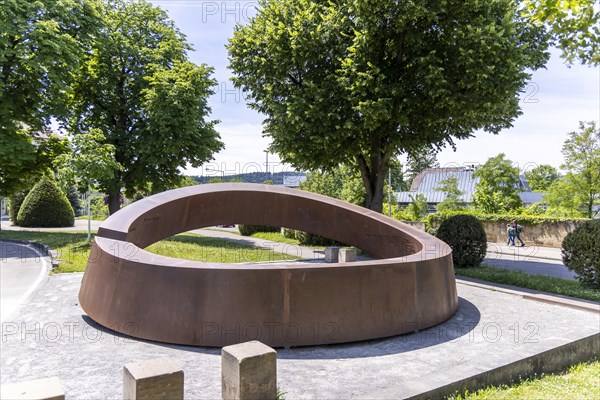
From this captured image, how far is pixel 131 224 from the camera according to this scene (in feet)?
24.7

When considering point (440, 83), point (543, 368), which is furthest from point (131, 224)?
point (440, 83)

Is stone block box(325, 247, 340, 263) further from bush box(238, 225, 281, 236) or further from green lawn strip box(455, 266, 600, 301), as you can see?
bush box(238, 225, 281, 236)

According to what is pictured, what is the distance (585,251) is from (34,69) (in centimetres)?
2294

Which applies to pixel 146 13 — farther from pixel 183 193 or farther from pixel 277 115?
pixel 183 193

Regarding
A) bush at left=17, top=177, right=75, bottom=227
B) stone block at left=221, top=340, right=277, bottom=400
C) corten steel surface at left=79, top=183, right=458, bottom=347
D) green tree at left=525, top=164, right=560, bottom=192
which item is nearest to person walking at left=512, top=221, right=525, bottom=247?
corten steel surface at left=79, top=183, right=458, bottom=347

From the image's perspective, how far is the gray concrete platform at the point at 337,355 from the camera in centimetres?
433

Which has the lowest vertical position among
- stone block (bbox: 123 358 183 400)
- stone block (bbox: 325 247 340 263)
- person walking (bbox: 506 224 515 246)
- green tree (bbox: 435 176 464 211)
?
person walking (bbox: 506 224 515 246)

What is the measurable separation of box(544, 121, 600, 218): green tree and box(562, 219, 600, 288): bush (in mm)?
22094

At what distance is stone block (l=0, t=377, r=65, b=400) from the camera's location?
8.83 ft

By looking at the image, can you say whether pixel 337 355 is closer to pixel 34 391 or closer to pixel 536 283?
pixel 34 391

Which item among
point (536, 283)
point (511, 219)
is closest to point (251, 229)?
point (511, 219)

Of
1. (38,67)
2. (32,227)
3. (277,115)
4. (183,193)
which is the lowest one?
(32,227)

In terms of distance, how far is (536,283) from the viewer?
10.1 m

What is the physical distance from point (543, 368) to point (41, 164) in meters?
24.4
